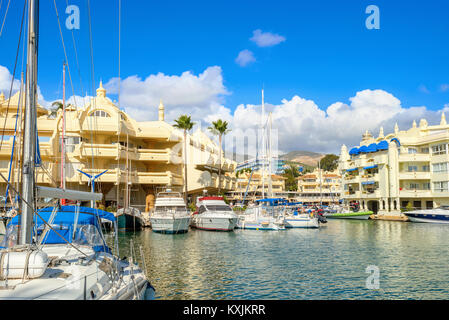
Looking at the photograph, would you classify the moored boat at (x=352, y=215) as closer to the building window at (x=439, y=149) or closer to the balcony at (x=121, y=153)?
the building window at (x=439, y=149)

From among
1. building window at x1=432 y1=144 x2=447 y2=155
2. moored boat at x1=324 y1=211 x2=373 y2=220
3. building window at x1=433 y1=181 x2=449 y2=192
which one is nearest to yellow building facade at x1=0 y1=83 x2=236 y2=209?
moored boat at x1=324 y1=211 x2=373 y2=220

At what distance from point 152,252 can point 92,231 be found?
11.2m

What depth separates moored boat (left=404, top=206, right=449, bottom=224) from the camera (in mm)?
53528

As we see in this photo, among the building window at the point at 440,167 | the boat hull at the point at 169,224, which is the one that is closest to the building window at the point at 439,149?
the building window at the point at 440,167

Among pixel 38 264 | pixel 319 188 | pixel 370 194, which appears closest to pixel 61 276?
pixel 38 264

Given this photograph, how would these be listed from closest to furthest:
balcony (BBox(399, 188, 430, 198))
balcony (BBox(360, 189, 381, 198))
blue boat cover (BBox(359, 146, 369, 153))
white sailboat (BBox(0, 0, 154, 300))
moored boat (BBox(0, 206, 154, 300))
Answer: moored boat (BBox(0, 206, 154, 300)) → white sailboat (BBox(0, 0, 154, 300)) → balcony (BBox(399, 188, 430, 198)) → balcony (BBox(360, 189, 381, 198)) → blue boat cover (BBox(359, 146, 369, 153))

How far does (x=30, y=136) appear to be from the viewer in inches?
376

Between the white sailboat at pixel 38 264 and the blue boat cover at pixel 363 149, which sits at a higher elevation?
the blue boat cover at pixel 363 149

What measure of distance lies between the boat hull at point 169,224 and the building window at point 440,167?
1827 inches

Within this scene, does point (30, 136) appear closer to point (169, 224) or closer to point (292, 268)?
point (292, 268)

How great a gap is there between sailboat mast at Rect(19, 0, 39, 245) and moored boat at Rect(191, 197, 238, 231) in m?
31.9

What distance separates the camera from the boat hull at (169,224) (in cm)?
3800

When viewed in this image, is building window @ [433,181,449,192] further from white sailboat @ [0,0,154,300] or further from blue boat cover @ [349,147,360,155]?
white sailboat @ [0,0,154,300]
